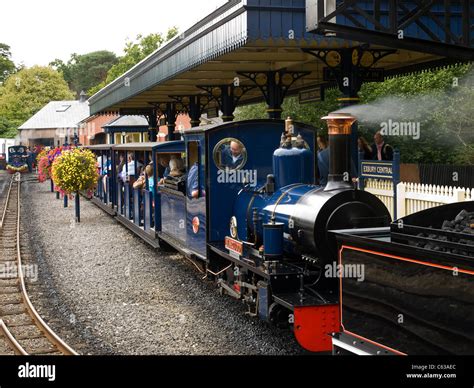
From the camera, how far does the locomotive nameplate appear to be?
736 cm

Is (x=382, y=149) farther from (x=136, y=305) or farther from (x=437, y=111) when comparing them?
(x=437, y=111)

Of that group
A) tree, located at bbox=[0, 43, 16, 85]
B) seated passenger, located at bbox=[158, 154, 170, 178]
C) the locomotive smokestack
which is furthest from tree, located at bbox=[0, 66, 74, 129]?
the locomotive smokestack

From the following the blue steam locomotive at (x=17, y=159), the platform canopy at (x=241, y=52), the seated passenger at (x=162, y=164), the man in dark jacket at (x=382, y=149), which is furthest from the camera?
the blue steam locomotive at (x=17, y=159)

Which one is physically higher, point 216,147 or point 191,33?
point 191,33

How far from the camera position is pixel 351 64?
1176cm

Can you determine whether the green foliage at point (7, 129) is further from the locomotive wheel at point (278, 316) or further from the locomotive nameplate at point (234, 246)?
the locomotive wheel at point (278, 316)

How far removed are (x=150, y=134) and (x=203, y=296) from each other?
21.9 m

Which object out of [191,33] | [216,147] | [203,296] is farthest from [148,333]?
[191,33]

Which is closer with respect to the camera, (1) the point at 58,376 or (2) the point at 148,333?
(1) the point at 58,376

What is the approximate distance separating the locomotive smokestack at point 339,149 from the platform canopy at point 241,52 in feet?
10.8

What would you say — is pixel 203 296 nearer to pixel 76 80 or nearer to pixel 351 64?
pixel 351 64

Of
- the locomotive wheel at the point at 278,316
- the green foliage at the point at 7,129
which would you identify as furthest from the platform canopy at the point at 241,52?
the green foliage at the point at 7,129

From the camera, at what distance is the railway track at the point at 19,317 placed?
7.08m

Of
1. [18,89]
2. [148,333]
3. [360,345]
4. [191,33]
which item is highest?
[18,89]
